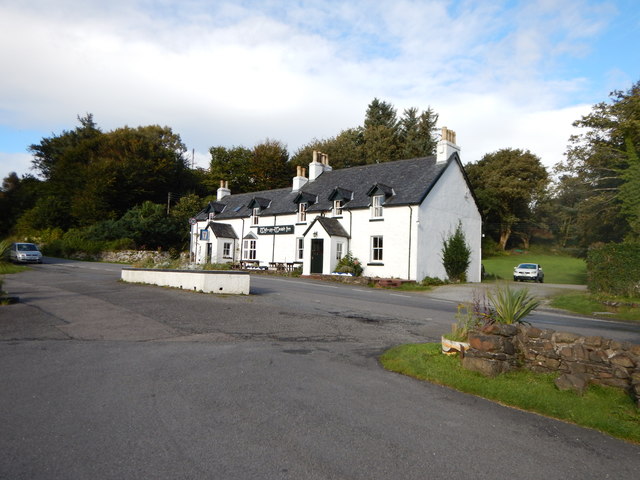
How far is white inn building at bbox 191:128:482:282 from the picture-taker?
28828 millimetres

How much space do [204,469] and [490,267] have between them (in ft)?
167

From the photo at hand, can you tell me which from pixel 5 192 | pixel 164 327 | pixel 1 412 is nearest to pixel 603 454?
pixel 1 412

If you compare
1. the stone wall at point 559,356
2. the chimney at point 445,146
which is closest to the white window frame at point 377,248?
the chimney at point 445,146

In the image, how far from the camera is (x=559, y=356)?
6.97 m

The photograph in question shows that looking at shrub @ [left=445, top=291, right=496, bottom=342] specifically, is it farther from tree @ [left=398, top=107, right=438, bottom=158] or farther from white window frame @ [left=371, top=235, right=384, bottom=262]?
tree @ [left=398, top=107, right=438, bottom=158]

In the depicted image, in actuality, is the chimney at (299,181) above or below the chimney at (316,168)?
below

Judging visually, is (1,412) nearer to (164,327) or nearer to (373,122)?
→ (164,327)

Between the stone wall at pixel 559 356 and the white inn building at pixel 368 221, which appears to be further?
the white inn building at pixel 368 221

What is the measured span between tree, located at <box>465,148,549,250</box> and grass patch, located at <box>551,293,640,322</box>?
40039 millimetres

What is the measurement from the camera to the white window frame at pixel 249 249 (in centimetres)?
3872

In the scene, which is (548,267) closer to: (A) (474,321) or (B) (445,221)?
(B) (445,221)

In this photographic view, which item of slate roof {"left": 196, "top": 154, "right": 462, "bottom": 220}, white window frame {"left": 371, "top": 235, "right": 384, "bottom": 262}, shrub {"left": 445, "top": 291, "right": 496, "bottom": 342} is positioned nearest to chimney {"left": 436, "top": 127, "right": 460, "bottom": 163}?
slate roof {"left": 196, "top": 154, "right": 462, "bottom": 220}

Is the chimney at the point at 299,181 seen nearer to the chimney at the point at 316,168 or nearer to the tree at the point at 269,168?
the chimney at the point at 316,168

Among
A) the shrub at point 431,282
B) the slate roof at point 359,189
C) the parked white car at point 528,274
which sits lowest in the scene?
the shrub at point 431,282
